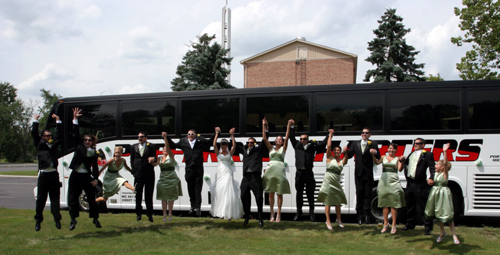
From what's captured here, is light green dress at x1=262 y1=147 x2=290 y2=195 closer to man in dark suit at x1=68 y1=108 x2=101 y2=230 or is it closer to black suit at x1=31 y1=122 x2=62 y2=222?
man in dark suit at x1=68 y1=108 x2=101 y2=230

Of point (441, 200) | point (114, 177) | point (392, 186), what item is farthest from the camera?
point (114, 177)

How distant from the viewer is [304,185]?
910cm

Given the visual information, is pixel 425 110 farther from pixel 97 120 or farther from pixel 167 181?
pixel 97 120

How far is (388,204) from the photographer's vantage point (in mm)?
7742

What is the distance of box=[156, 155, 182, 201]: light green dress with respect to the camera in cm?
868

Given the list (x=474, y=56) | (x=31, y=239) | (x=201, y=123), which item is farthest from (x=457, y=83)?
(x=474, y=56)

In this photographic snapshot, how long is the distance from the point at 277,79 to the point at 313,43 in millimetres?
5205

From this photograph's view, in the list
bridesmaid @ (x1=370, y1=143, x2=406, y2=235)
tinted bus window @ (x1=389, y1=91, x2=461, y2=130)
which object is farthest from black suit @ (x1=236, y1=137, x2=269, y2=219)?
tinted bus window @ (x1=389, y1=91, x2=461, y2=130)

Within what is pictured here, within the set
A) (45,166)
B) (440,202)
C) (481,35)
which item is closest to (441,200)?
(440,202)

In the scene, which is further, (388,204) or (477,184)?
(477,184)

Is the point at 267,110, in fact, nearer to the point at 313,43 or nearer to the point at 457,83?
the point at 457,83

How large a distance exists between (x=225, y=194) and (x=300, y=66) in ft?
115

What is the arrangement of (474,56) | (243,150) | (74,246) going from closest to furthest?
(74,246) → (243,150) → (474,56)

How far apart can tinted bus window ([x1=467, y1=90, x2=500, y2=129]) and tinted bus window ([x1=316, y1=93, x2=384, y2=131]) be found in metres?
1.91
